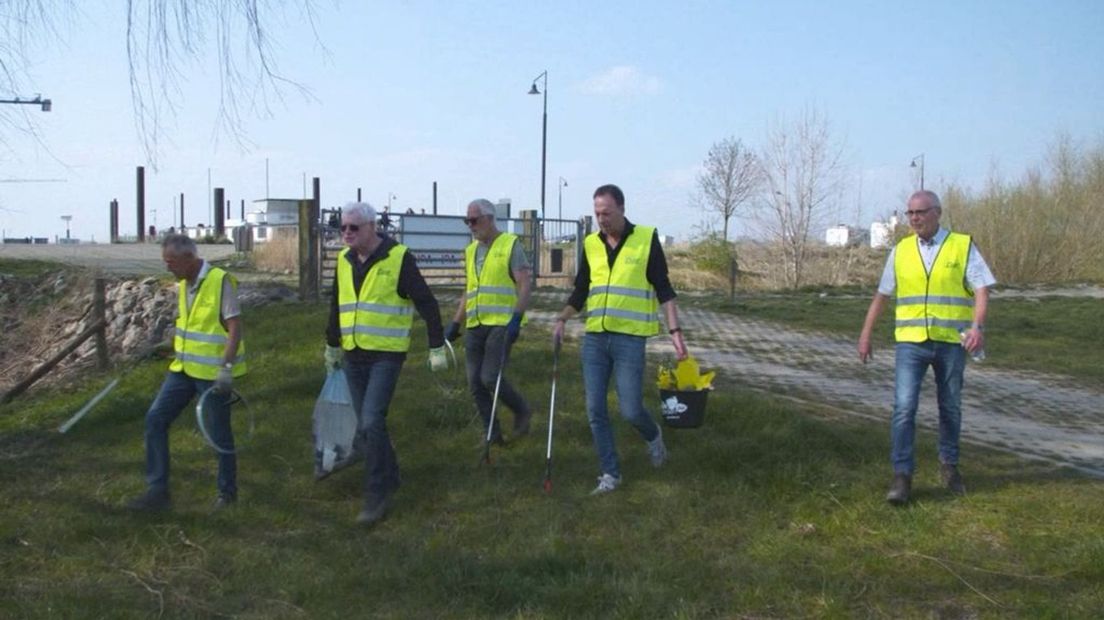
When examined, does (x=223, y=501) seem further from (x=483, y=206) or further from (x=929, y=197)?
(x=929, y=197)

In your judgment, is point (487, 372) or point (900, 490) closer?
point (900, 490)

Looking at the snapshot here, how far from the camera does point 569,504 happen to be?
706 cm

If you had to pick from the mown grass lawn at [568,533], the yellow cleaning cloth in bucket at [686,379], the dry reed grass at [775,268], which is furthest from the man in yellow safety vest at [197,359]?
the dry reed grass at [775,268]

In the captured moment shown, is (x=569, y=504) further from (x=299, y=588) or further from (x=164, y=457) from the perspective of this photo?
(x=164, y=457)

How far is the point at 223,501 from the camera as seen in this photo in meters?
7.33

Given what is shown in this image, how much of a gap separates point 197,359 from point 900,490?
175 inches

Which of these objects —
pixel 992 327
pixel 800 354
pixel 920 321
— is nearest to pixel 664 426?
pixel 920 321

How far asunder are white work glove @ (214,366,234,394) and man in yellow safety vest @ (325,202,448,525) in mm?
728

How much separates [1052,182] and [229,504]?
114 ft

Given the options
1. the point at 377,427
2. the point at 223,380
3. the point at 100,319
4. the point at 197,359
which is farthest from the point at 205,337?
the point at 100,319

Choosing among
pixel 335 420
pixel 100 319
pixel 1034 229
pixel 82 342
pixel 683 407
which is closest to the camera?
pixel 335 420

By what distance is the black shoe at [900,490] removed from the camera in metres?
6.71

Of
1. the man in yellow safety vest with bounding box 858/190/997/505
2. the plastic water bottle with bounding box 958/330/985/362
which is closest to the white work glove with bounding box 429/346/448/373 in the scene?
the man in yellow safety vest with bounding box 858/190/997/505

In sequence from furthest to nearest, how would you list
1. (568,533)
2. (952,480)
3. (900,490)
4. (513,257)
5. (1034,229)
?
(1034,229)
(513,257)
(952,480)
(900,490)
(568,533)
